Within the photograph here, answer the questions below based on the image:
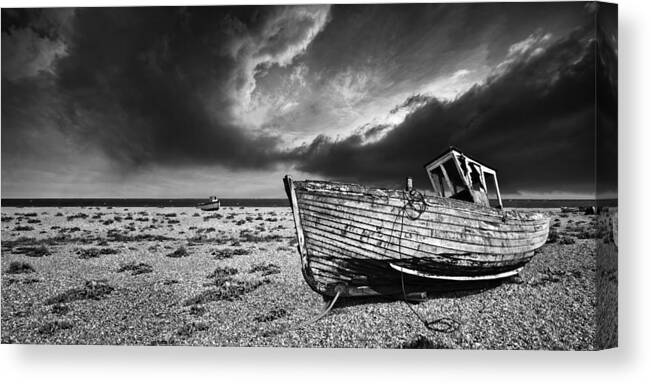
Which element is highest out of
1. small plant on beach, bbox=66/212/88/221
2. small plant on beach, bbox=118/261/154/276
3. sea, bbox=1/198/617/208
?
sea, bbox=1/198/617/208

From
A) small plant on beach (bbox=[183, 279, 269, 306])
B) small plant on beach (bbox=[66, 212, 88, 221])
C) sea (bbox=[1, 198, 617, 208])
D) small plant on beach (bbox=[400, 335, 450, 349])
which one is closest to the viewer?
small plant on beach (bbox=[400, 335, 450, 349])

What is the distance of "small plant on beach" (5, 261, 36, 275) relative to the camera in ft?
25.6

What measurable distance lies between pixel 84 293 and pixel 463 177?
7956 mm

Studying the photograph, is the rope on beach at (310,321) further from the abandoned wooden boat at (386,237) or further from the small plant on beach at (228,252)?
the small plant on beach at (228,252)

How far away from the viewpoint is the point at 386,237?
6816 mm

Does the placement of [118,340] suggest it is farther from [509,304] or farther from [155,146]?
[509,304]

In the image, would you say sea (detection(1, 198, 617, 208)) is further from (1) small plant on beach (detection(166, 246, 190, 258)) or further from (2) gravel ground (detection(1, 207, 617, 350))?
(1) small plant on beach (detection(166, 246, 190, 258))

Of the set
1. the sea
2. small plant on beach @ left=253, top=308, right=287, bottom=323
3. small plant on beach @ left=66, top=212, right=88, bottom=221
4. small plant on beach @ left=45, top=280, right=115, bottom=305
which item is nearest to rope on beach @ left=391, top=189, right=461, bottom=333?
small plant on beach @ left=253, top=308, right=287, bottom=323

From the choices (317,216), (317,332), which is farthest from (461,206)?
(317,332)

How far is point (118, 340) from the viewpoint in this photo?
7.63 m

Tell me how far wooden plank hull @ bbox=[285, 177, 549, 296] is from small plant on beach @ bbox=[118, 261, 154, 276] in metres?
3.37

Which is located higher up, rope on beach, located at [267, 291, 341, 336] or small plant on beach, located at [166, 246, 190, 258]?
small plant on beach, located at [166, 246, 190, 258]

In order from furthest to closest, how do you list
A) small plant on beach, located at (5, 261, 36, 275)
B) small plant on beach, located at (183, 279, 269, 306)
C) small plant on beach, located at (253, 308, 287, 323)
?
1. small plant on beach, located at (5, 261, 36, 275)
2. small plant on beach, located at (183, 279, 269, 306)
3. small plant on beach, located at (253, 308, 287, 323)

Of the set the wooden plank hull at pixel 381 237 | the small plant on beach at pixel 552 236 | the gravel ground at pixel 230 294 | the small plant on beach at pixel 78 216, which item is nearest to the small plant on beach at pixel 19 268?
the gravel ground at pixel 230 294
